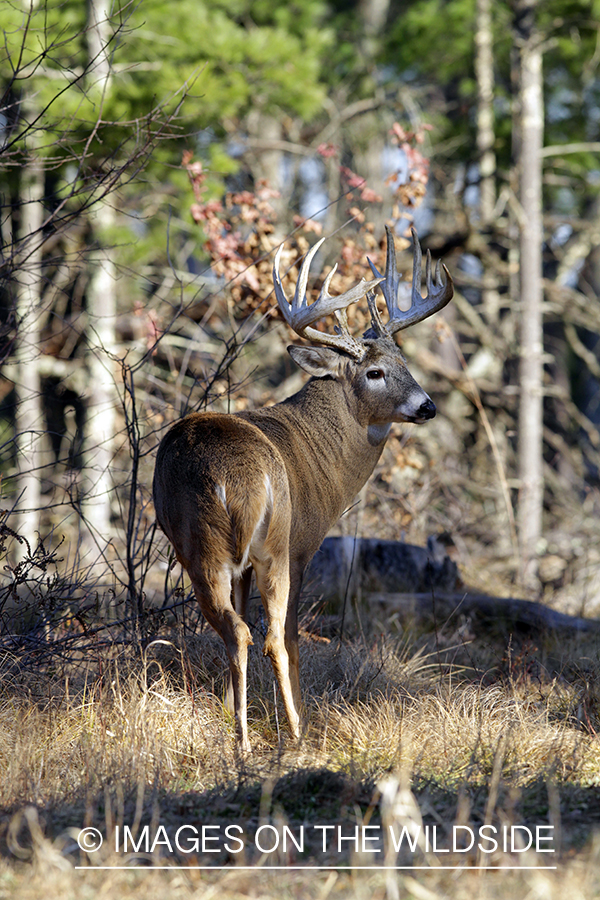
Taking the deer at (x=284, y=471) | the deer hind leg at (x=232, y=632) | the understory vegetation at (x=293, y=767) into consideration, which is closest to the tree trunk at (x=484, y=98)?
the deer at (x=284, y=471)

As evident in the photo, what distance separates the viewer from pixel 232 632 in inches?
159

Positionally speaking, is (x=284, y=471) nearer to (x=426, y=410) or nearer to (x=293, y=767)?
(x=426, y=410)

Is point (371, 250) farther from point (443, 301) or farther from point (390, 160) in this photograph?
point (390, 160)

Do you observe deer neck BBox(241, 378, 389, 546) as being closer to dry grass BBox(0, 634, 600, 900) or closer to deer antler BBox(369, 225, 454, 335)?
deer antler BBox(369, 225, 454, 335)

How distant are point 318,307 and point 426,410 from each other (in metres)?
0.90

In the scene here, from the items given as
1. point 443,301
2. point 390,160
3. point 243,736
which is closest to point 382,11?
point 390,160

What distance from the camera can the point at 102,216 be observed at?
13211mm

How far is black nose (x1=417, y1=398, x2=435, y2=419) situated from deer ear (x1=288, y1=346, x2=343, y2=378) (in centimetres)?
57

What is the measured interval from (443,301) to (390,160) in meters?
13.8

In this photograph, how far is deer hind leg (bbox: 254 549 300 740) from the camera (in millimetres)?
4199

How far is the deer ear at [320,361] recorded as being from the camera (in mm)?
5320

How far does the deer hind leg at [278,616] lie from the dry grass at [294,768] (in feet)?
0.70

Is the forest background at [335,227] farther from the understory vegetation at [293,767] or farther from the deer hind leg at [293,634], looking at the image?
the understory vegetation at [293,767]

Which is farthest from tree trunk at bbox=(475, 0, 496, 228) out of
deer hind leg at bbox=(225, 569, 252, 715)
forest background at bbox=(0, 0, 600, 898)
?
deer hind leg at bbox=(225, 569, 252, 715)
